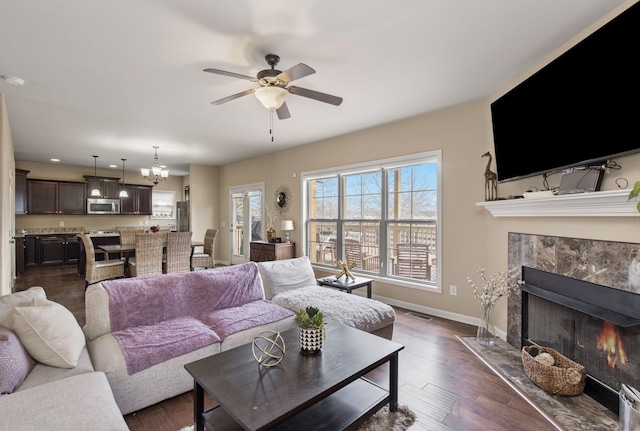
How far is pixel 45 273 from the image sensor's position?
21.9ft

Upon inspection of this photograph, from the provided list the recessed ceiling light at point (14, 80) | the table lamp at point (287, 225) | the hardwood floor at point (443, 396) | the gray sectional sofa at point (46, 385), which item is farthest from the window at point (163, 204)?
the hardwood floor at point (443, 396)

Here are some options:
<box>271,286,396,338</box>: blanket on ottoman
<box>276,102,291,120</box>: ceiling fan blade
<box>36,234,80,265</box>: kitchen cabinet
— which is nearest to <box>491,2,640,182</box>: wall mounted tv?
<box>271,286,396,338</box>: blanket on ottoman

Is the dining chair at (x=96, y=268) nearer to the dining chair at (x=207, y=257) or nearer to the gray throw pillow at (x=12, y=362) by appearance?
the dining chair at (x=207, y=257)

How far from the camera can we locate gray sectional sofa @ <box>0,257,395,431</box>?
56.1 inches

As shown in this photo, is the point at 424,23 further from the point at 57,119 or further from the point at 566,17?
the point at 57,119

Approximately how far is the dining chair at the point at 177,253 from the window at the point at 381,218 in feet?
7.15

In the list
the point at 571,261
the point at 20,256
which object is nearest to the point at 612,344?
the point at 571,261

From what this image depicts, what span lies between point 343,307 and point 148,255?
11.0 ft

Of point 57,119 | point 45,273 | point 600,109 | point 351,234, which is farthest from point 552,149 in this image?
point 45,273

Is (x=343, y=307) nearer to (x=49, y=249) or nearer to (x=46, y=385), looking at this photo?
(x=46, y=385)

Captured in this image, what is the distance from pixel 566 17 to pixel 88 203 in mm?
10061

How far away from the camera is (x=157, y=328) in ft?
7.79

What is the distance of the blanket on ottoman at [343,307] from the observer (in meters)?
2.73

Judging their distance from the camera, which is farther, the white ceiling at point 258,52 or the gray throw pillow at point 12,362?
the white ceiling at point 258,52
